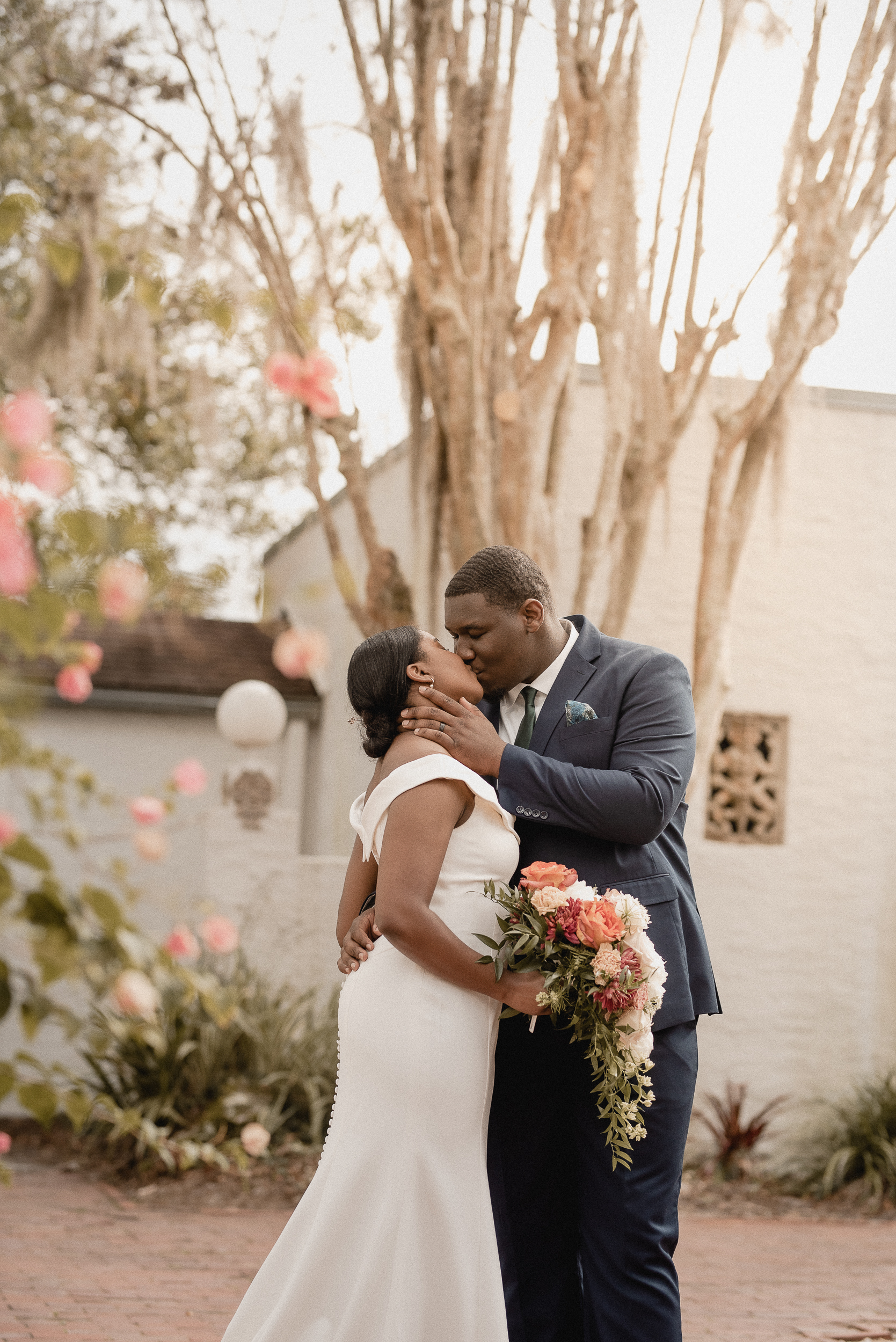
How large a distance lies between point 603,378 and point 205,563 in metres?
6.72

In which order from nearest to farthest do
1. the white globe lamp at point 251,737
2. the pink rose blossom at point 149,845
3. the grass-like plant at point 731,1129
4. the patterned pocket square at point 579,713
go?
the patterned pocket square at point 579,713
the pink rose blossom at point 149,845
the grass-like plant at point 731,1129
the white globe lamp at point 251,737

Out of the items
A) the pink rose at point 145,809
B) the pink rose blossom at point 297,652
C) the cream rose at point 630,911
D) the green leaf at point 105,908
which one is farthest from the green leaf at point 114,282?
the pink rose blossom at point 297,652

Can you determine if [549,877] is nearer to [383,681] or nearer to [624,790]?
[624,790]

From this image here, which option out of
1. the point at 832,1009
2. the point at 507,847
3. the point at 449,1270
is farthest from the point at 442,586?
the point at 449,1270

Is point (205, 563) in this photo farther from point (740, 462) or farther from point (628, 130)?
point (628, 130)

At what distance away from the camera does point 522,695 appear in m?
3.34

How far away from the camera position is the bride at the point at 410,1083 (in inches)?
111

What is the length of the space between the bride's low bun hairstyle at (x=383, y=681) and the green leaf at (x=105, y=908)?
1.82 metres

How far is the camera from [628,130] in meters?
6.51

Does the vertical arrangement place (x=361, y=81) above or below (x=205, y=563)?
above

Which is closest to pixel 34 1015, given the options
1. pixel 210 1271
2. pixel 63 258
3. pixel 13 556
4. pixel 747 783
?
pixel 13 556

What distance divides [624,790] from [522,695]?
53 centimetres

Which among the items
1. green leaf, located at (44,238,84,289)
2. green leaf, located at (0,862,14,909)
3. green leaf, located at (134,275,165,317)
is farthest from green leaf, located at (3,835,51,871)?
green leaf, located at (134,275,165,317)

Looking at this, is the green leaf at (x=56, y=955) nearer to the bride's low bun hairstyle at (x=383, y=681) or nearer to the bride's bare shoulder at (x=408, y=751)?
the bride's bare shoulder at (x=408, y=751)
